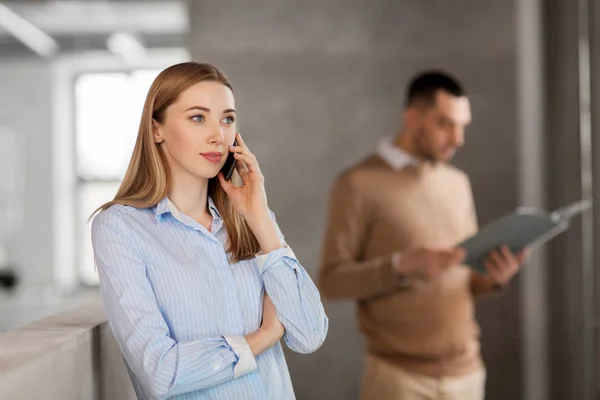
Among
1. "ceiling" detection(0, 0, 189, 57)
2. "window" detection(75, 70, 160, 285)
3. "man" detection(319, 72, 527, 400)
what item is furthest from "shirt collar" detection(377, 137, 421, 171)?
"window" detection(75, 70, 160, 285)

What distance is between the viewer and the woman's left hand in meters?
1.29

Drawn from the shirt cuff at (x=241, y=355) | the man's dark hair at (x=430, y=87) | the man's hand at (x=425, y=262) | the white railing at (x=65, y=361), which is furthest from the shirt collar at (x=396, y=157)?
the shirt cuff at (x=241, y=355)

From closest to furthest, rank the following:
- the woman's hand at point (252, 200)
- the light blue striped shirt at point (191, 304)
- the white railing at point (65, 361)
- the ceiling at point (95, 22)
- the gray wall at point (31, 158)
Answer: the white railing at point (65, 361) → the light blue striped shirt at point (191, 304) → the woman's hand at point (252, 200) → the ceiling at point (95, 22) → the gray wall at point (31, 158)

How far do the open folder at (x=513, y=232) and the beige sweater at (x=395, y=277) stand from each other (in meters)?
0.32

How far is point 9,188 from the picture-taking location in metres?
6.39

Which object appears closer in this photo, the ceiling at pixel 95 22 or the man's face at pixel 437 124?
the man's face at pixel 437 124

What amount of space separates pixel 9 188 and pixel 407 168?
4.24 meters

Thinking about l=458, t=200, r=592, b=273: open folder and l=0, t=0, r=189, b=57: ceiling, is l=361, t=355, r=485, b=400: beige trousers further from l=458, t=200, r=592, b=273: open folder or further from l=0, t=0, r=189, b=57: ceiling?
l=0, t=0, r=189, b=57: ceiling

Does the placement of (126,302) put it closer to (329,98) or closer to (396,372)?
(396,372)

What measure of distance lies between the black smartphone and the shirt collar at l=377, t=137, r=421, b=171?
74.7 inches

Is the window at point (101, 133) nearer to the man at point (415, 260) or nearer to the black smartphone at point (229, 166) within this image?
the man at point (415, 260)

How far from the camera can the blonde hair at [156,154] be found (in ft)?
4.23

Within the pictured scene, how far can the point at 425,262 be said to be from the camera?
280 cm

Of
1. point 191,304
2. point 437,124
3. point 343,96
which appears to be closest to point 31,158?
Answer: point 343,96
